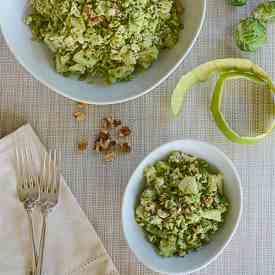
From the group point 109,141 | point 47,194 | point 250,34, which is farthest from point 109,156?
point 250,34

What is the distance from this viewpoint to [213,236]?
116 centimetres

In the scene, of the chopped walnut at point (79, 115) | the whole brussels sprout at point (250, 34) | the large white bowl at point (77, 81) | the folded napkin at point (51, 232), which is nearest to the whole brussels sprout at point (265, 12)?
the whole brussels sprout at point (250, 34)

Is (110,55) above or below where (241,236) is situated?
above

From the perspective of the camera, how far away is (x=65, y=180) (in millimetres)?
1245

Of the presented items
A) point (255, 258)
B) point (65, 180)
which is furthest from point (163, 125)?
point (255, 258)

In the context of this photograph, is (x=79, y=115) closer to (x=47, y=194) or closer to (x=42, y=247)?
(x=47, y=194)

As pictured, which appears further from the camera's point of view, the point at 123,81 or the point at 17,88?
the point at 17,88

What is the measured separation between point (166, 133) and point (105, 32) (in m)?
0.28

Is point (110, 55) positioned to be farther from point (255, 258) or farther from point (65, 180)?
point (255, 258)

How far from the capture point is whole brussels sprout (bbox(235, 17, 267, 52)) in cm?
116

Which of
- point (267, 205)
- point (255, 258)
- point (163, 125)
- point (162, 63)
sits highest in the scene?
point (162, 63)

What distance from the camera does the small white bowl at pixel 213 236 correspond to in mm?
1123

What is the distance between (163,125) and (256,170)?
8.5 inches

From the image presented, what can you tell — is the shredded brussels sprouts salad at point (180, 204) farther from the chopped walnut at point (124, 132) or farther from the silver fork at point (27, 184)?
the silver fork at point (27, 184)
